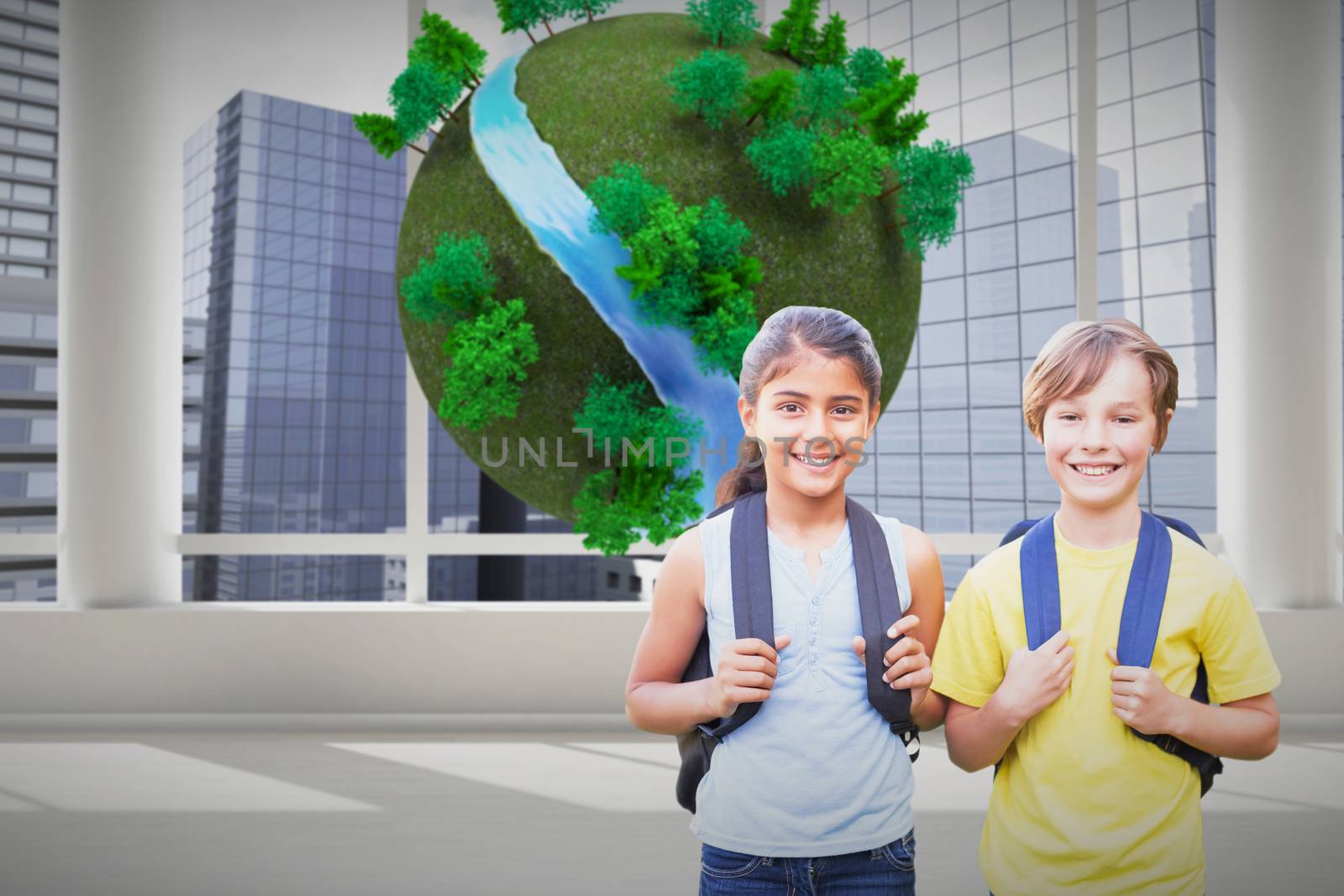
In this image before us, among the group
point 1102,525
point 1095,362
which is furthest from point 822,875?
point 1095,362

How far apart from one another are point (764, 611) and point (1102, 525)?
1.30 ft

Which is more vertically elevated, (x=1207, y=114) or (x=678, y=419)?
(x=1207, y=114)

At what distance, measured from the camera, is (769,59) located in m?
1.30

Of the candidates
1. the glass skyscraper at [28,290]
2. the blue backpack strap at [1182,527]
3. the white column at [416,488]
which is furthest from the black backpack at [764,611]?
the glass skyscraper at [28,290]

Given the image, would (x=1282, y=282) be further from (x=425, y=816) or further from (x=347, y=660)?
(x=347, y=660)

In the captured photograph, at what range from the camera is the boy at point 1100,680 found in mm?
963

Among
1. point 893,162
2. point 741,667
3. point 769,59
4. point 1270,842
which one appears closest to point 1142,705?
point 741,667

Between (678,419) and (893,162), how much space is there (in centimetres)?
48

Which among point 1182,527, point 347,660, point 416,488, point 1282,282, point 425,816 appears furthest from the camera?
point 416,488

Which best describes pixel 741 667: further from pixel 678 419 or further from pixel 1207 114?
pixel 1207 114

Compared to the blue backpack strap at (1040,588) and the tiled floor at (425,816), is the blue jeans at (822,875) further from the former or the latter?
the tiled floor at (425,816)

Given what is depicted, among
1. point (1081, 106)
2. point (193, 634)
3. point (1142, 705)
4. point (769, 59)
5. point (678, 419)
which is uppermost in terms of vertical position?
point (1081, 106)

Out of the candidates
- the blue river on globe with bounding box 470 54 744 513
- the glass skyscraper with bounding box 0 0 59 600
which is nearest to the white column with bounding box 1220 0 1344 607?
the blue river on globe with bounding box 470 54 744 513

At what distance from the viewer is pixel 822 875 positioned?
1.04 m
